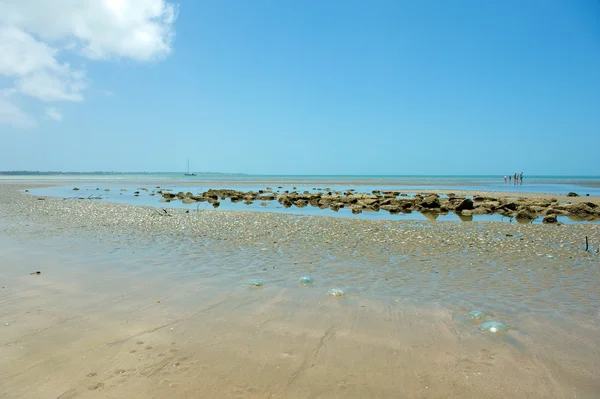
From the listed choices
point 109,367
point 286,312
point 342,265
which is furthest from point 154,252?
point 109,367

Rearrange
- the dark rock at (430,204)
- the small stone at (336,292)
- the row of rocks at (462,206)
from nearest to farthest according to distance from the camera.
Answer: the small stone at (336,292) → the row of rocks at (462,206) → the dark rock at (430,204)

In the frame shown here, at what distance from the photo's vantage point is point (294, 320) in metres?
5.43

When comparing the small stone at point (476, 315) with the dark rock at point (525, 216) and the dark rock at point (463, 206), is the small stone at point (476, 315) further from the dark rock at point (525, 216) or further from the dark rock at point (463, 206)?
the dark rock at point (463, 206)

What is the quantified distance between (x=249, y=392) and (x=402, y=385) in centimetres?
149

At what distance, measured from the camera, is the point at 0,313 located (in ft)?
18.1

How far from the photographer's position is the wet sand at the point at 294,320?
3775mm

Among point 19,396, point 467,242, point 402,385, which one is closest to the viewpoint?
point 19,396

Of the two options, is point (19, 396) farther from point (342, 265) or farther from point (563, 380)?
point (342, 265)

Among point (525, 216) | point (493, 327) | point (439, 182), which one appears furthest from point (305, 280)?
point (439, 182)

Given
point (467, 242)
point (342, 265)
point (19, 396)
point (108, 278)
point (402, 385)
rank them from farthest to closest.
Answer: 1. point (467, 242)
2. point (342, 265)
3. point (108, 278)
4. point (402, 385)
5. point (19, 396)

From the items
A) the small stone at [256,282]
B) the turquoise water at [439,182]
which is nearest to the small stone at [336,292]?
the small stone at [256,282]

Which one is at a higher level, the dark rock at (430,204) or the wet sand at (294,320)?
the dark rock at (430,204)

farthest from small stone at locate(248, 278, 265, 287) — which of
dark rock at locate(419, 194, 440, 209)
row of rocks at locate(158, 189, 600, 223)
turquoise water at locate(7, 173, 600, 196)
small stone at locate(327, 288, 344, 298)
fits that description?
turquoise water at locate(7, 173, 600, 196)

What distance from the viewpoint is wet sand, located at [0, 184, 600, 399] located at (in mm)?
3775
